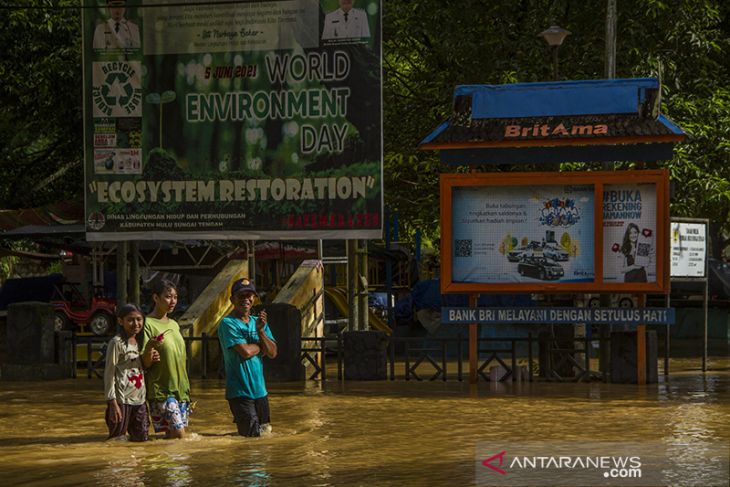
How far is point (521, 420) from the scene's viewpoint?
1549 centimetres

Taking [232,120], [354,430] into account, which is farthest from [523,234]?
[354,430]

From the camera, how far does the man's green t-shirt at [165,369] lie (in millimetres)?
13445

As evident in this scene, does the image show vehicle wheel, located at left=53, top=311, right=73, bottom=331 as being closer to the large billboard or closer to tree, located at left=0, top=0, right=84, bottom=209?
tree, located at left=0, top=0, right=84, bottom=209

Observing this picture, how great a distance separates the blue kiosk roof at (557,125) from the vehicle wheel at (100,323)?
12.4 m

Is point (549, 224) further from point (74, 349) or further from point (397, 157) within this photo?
point (397, 157)

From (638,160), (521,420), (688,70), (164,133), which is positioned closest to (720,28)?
(688,70)

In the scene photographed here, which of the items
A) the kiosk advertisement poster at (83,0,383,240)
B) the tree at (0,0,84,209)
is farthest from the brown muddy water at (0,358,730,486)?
the tree at (0,0,84,209)

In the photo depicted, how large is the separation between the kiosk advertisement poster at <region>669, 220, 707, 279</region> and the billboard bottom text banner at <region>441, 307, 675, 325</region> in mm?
2809

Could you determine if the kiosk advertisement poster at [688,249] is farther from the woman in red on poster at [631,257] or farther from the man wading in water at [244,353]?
the man wading in water at [244,353]

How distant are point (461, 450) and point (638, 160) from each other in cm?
936

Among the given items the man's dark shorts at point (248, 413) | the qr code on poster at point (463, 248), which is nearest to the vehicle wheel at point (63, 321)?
the qr code on poster at point (463, 248)

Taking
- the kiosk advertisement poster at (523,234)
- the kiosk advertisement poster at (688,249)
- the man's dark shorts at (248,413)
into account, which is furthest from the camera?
the kiosk advertisement poster at (688,249)

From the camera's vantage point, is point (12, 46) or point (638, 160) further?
point (12, 46)

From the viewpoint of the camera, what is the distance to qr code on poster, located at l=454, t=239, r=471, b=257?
71.0ft
